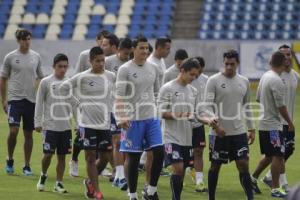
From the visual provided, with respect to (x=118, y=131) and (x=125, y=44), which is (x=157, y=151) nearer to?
(x=118, y=131)

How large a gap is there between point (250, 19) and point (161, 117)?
81.3 ft

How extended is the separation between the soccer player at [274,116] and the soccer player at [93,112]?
210cm

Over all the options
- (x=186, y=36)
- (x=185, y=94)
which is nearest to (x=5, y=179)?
(x=185, y=94)

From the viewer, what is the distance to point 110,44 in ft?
45.2

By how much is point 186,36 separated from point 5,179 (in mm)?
22232

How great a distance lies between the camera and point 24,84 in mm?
13836

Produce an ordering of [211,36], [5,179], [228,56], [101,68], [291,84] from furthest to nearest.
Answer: [211,36] < [5,179] < [291,84] < [101,68] < [228,56]

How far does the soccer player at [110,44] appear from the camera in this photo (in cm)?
1373

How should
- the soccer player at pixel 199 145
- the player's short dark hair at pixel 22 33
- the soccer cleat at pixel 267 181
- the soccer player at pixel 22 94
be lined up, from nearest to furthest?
the soccer player at pixel 199 145 → the soccer cleat at pixel 267 181 → the player's short dark hair at pixel 22 33 → the soccer player at pixel 22 94

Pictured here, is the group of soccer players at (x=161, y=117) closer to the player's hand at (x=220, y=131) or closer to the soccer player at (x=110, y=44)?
the player's hand at (x=220, y=131)

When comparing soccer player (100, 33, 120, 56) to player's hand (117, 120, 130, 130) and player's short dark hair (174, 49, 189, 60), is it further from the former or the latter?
player's hand (117, 120, 130, 130)

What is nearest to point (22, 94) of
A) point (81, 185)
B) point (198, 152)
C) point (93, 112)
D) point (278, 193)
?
point (81, 185)

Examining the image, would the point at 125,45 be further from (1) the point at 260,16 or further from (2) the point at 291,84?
(1) the point at 260,16

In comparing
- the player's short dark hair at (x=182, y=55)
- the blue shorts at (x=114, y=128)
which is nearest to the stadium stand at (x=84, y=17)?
the blue shorts at (x=114, y=128)
